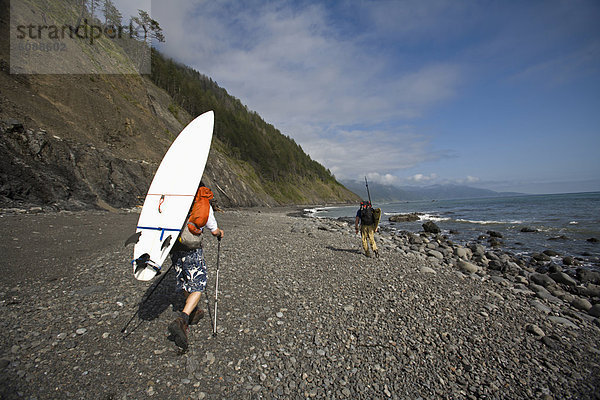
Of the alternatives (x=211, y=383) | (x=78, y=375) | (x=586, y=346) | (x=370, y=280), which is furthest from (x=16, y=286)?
(x=586, y=346)

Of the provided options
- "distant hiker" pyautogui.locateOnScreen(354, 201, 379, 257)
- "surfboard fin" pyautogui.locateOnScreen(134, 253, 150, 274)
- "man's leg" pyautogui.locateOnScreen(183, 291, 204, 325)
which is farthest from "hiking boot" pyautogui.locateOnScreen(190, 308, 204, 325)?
"distant hiker" pyautogui.locateOnScreen(354, 201, 379, 257)

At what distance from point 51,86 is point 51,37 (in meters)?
9.34

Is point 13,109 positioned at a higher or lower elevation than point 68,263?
higher

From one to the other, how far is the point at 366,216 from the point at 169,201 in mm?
7988

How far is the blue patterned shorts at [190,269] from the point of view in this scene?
452 centimetres

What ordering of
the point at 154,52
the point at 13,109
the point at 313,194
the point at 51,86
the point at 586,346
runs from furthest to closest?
the point at 313,194, the point at 154,52, the point at 51,86, the point at 13,109, the point at 586,346

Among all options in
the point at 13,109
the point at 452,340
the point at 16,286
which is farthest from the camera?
the point at 13,109

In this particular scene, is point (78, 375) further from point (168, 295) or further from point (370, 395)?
point (370, 395)

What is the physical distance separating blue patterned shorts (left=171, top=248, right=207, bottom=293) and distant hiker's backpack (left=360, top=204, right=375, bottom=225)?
7.51 metres

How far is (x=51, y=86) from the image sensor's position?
21.5m

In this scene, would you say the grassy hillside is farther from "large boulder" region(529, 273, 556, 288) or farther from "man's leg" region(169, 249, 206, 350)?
"man's leg" region(169, 249, 206, 350)

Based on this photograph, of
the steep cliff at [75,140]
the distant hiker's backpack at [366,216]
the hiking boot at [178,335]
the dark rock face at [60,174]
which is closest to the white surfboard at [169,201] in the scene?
the hiking boot at [178,335]

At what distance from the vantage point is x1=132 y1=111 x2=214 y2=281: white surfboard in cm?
417

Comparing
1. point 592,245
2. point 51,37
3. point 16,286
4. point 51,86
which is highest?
point 51,37
